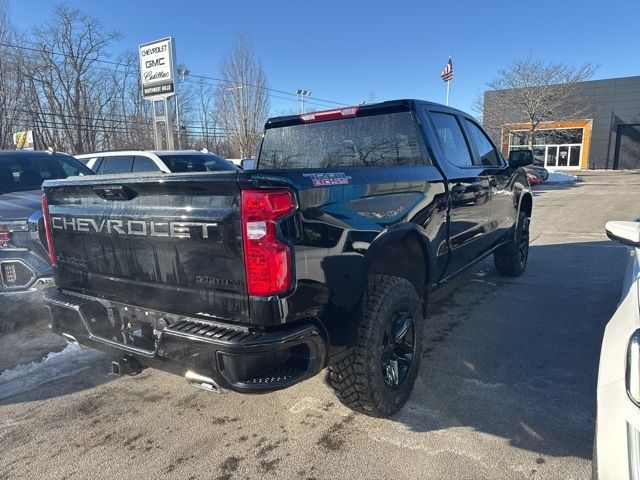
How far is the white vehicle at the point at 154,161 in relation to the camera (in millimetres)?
7627

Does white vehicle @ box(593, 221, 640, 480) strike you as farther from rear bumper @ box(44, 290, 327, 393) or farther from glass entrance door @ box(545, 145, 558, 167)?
glass entrance door @ box(545, 145, 558, 167)

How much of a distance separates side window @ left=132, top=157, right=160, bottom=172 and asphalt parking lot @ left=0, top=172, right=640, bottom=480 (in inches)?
149

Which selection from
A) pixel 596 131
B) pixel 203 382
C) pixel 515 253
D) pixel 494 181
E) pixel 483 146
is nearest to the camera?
pixel 203 382

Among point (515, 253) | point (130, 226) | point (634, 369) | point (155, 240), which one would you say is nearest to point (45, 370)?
point (130, 226)

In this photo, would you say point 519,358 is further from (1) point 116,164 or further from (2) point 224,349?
(1) point 116,164

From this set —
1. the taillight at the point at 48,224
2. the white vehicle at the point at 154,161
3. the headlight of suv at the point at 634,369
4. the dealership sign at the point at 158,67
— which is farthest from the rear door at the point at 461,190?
the dealership sign at the point at 158,67

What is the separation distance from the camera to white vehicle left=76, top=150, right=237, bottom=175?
763cm

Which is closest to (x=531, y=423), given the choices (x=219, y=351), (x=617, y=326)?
(x=617, y=326)

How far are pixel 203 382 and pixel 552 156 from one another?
45802 millimetres

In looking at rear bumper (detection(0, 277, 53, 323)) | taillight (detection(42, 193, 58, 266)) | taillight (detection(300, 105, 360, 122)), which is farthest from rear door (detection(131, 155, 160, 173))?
taillight (detection(42, 193, 58, 266))

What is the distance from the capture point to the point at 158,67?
14375mm

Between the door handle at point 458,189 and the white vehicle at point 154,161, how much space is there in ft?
17.1

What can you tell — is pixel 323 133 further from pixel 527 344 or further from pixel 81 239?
pixel 527 344

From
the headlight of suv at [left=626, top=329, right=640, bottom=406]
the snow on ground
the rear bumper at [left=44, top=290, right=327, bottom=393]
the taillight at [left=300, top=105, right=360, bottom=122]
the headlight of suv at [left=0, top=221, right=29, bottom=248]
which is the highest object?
the taillight at [left=300, top=105, right=360, bottom=122]
